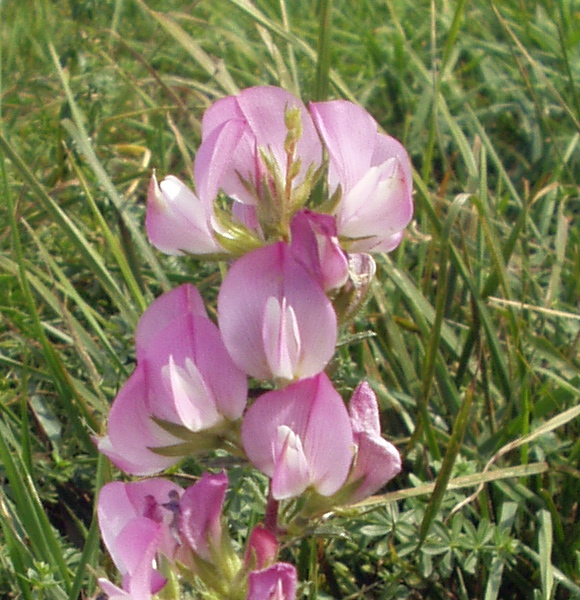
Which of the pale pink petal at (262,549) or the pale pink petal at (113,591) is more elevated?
the pale pink petal at (113,591)

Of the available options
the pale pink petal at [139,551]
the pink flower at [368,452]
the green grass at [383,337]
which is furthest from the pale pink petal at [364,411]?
the pale pink petal at [139,551]

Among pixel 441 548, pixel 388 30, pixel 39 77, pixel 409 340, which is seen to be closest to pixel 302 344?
pixel 441 548

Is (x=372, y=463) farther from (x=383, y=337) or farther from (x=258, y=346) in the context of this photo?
(x=383, y=337)

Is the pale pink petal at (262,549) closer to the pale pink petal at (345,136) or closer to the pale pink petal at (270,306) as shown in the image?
the pale pink petal at (270,306)

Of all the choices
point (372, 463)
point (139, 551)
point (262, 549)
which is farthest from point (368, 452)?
point (139, 551)

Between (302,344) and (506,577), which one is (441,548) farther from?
(302,344)
